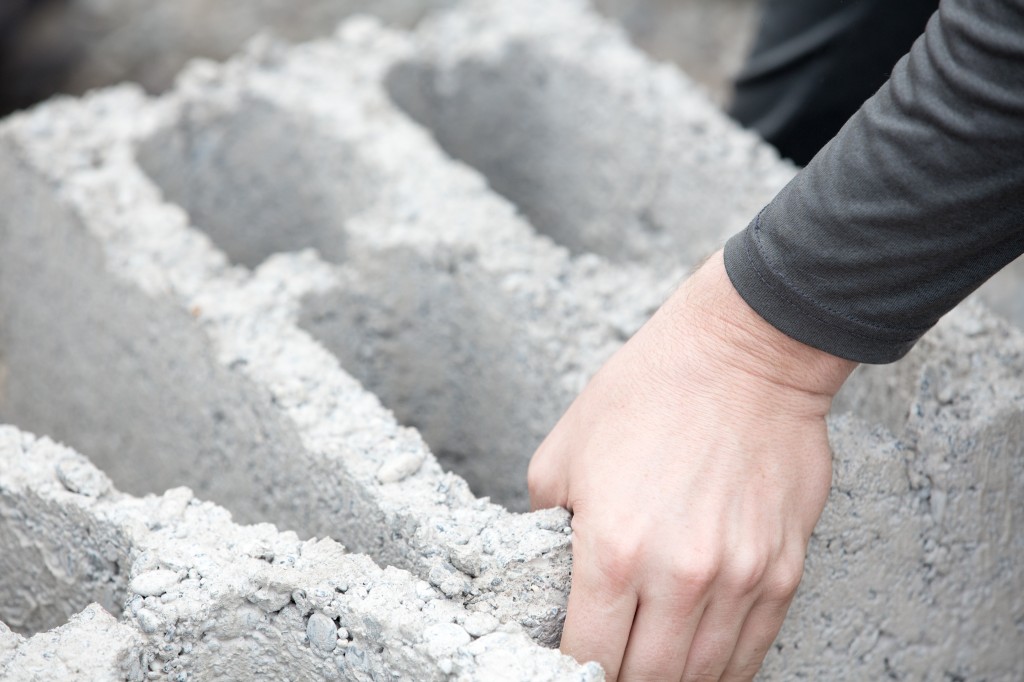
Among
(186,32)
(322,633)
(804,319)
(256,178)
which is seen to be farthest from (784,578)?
(186,32)

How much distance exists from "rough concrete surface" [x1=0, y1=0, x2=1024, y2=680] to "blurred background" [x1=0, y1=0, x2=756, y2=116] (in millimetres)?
2037

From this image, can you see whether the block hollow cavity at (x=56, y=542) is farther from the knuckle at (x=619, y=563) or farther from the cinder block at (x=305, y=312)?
the knuckle at (x=619, y=563)

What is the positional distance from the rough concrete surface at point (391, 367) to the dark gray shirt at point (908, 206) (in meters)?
0.45

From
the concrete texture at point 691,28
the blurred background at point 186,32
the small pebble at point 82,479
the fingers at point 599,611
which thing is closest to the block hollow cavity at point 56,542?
the small pebble at point 82,479

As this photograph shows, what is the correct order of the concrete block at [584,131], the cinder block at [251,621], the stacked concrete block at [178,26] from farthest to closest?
1. the stacked concrete block at [178,26]
2. the concrete block at [584,131]
3. the cinder block at [251,621]

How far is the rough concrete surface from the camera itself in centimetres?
142

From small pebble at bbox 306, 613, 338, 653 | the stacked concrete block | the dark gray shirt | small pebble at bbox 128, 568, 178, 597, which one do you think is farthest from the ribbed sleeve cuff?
the stacked concrete block

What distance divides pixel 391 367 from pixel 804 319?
111 centimetres

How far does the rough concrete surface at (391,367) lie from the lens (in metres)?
1.42

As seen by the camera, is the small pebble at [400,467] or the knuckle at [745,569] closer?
the knuckle at [745,569]

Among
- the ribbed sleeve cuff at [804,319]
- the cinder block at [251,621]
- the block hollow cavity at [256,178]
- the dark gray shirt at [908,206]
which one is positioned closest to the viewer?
the dark gray shirt at [908,206]

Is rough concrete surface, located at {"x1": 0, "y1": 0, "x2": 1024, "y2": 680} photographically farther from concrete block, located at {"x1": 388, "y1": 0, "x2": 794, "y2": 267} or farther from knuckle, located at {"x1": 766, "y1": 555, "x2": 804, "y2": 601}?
knuckle, located at {"x1": 766, "y1": 555, "x2": 804, "y2": 601}

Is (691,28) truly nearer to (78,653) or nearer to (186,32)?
(186,32)

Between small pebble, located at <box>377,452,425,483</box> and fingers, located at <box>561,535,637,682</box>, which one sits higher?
fingers, located at <box>561,535,637,682</box>
